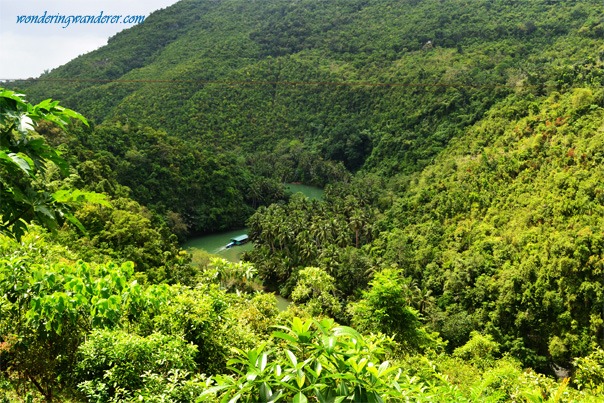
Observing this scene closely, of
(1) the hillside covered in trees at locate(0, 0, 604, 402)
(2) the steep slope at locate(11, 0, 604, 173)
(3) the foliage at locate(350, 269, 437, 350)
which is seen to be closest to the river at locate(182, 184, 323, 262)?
(1) the hillside covered in trees at locate(0, 0, 604, 402)

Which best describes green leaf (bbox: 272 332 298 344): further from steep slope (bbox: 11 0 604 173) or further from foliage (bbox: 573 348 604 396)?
steep slope (bbox: 11 0 604 173)

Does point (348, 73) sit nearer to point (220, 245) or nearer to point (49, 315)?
point (220, 245)

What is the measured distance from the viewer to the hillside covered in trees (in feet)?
10.5

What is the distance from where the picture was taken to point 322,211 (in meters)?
37.6

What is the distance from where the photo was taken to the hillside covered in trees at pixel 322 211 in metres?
3.19

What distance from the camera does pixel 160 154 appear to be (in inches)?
1709

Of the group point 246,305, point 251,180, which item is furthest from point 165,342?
point 251,180

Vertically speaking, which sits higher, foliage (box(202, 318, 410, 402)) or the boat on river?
foliage (box(202, 318, 410, 402))

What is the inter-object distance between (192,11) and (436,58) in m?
62.4

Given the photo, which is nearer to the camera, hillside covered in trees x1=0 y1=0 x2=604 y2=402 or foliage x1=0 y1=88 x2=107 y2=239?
foliage x1=0 y1=88 x2=107 y2=239

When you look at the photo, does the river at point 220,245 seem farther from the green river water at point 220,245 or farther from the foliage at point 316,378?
the foliage at point 316,378

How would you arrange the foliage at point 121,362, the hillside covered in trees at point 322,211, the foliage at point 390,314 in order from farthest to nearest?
1. the foliage at point 390,314
2. the foliage at point 121,362
3. the hillside covered in trees at point 322,211

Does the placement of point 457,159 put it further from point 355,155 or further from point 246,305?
point 246,305

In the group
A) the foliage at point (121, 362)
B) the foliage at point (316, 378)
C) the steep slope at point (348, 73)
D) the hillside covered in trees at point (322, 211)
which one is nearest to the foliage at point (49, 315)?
the hillside covered in trees at point (322, 211)
